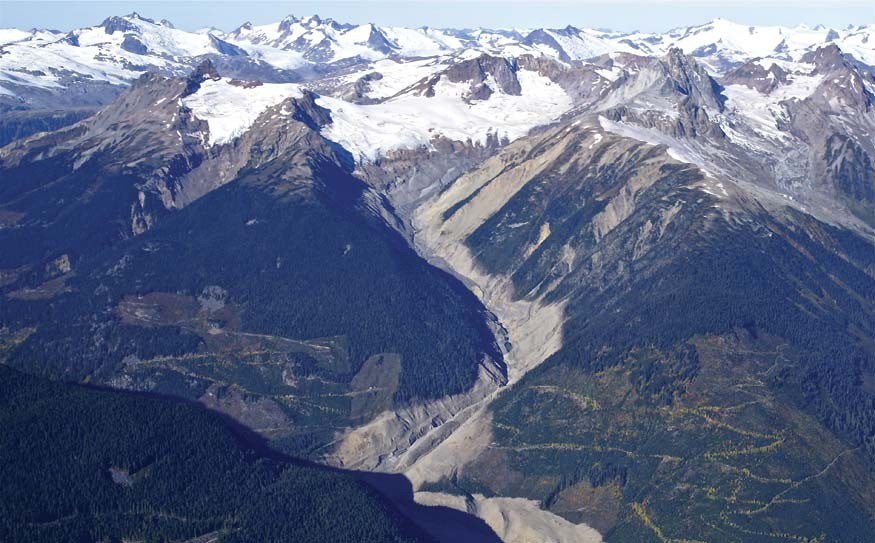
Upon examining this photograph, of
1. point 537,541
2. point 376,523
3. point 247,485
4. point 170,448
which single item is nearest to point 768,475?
point 537,541

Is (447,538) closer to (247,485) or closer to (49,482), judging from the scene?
(247,485)

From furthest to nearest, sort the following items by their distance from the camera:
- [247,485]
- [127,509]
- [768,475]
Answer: [768,475], [247,485], [127,509]

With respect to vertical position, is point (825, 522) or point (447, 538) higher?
point (825, 522)

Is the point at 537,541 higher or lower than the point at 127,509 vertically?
lower

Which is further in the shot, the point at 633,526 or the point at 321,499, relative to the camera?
the point at 633,526

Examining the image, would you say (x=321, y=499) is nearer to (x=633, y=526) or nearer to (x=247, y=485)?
(x=247, y=485)

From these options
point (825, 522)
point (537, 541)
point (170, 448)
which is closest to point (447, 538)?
point (537, 541)

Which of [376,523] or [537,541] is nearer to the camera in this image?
[376,523]

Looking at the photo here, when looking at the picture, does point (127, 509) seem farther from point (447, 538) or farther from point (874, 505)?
point (874, 505)

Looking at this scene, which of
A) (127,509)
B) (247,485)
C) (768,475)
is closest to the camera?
(127,509)
